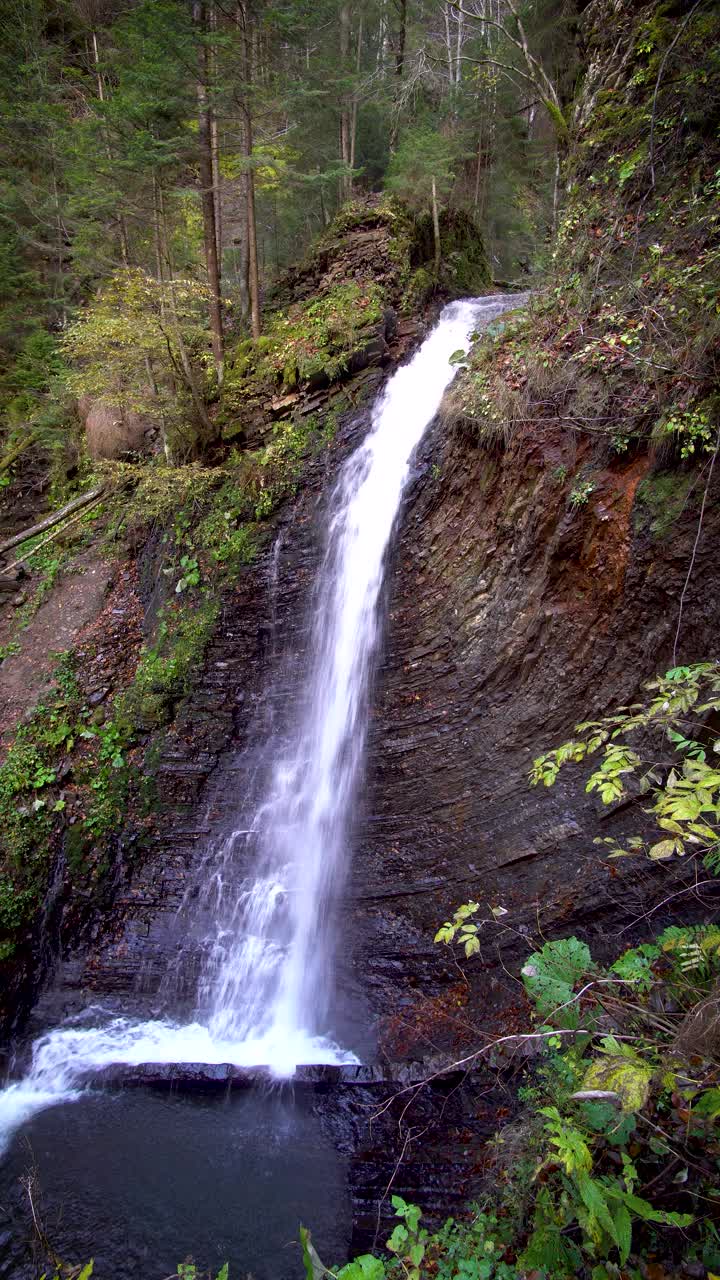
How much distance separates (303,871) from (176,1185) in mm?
2769

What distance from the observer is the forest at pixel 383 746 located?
3.02 metres

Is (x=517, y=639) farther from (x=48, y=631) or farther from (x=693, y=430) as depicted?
(x=48, y=631)

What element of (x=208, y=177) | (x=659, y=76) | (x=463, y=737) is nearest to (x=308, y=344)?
(x=208, y=177)

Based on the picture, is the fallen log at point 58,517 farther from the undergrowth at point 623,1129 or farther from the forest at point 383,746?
the undergrowth at point 623,1129

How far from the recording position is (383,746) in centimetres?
670

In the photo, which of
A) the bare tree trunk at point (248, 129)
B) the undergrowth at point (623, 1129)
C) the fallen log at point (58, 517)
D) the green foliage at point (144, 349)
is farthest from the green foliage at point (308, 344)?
the undergrowth at point (623, 1129)

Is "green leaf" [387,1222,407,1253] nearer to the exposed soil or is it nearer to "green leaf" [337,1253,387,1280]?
"green leaf" [337,1253,387,1280]

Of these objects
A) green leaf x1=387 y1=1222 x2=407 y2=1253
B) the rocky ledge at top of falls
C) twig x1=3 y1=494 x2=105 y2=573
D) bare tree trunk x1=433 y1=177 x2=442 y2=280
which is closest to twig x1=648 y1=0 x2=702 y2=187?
the rocky ledge at top of falls

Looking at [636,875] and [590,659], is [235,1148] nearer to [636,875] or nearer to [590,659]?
[636,875]

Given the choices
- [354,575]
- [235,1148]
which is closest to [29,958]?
[235,1148]

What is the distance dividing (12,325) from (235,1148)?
53.3 ft

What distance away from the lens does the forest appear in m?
3.02

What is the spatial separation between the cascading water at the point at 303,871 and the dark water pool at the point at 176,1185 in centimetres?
39

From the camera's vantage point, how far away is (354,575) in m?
7.70
